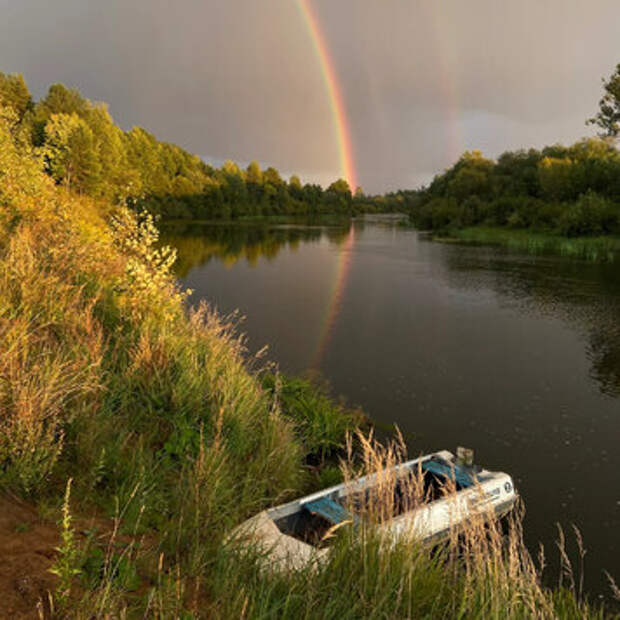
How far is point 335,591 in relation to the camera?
371 centimetres

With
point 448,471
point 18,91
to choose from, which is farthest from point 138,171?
point 448,471

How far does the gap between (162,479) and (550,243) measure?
58515 mm

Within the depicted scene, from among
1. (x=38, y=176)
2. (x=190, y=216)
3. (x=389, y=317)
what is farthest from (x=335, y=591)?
(x=190, y=216)

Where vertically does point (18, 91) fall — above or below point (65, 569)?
above

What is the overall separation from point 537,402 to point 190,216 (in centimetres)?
11049

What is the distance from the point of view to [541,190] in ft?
253

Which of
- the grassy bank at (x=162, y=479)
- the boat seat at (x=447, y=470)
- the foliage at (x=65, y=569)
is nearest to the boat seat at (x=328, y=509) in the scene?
the grassy bank at (x=162, y=479)

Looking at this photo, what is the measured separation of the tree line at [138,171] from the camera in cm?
4721

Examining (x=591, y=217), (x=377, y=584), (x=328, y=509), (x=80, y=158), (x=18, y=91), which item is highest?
(x=18, y=91)

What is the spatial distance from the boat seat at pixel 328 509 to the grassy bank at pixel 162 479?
0.54 metres

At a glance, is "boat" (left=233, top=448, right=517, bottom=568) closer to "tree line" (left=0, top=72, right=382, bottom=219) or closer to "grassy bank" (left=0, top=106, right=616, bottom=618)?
"grassy bank" (left=0, top=106, right=616, bottom=618)

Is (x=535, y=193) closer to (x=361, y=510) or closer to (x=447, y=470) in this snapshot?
(x=447, y=470)

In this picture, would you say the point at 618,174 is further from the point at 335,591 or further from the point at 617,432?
the point at 335,591

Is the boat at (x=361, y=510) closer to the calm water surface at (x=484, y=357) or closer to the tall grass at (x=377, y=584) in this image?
the tall grass at (x=377, y=584)
